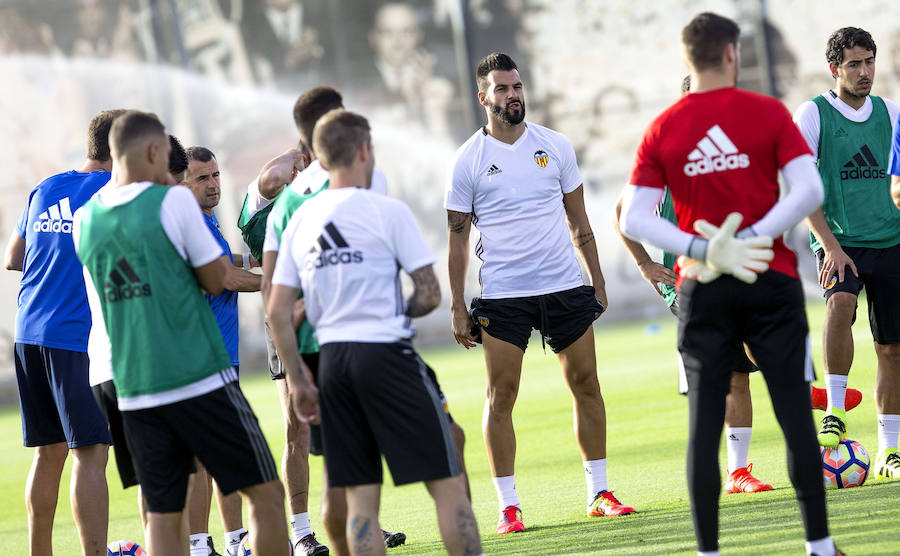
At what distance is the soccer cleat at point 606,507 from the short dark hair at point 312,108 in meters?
2.75

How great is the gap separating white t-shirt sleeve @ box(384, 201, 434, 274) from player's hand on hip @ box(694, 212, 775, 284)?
41.5 inches

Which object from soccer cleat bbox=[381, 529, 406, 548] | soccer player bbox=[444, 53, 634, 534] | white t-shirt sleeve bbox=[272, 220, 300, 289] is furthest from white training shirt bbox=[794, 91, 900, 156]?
white t-shirt sleeve bbox=[272, 220, 300, 289]

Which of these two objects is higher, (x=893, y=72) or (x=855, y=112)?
(x=893, y=72)

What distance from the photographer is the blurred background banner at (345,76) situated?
2562 centimetres

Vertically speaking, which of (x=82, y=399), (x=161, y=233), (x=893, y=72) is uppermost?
(x=893, y=72)

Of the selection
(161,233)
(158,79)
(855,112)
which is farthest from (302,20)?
(161,233)

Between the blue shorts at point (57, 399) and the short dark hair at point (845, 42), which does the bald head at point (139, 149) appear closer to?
the blue shorts at point (57, 399)

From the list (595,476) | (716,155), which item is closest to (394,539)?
(595,476)

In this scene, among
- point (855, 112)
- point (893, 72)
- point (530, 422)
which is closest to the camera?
point (855, 112)

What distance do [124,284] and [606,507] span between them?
3.11m

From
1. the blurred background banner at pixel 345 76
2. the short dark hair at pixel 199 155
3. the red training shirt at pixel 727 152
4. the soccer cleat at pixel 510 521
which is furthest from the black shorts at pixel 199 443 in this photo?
the blurred background banner at pixel 345 76

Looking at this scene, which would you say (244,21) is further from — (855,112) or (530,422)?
(855,112)

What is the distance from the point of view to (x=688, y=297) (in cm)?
425

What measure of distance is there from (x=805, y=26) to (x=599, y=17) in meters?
4.60
